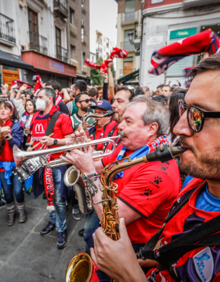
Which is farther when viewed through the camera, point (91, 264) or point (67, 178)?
point (67, 178)

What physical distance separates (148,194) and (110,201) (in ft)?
1.00

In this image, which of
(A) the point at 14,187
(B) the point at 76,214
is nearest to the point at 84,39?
(A) the point at 14,187

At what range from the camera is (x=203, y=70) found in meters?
0.84

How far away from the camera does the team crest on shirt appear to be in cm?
73

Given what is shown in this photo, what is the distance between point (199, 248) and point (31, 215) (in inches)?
134

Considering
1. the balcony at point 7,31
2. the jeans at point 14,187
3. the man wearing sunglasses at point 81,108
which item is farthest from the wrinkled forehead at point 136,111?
the balcony at point 7,31

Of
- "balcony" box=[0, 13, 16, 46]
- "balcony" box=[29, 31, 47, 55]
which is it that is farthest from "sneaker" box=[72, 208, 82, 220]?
"balcony" box=[29, 31, 47, 55]

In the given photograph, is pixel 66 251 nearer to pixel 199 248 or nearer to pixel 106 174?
pixel 106 174

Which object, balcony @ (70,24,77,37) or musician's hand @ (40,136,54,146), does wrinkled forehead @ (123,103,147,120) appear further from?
balcony @ (70,24,77,37)

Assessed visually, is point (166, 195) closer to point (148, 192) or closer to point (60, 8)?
point (148, 192)

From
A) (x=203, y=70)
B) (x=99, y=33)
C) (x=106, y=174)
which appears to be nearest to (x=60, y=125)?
(x=106, y=174)

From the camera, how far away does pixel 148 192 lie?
4.10ft

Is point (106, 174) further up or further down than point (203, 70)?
further down

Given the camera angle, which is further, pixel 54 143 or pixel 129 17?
pixel 129 17
